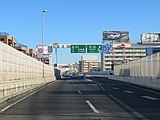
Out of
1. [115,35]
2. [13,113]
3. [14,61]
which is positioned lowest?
[13,113]

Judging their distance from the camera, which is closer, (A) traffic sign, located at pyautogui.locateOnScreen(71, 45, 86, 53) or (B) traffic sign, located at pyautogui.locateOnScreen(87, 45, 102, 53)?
(A) traffic sign, located at pyautogui.locateOnScreen(71, 45, 86, 53)

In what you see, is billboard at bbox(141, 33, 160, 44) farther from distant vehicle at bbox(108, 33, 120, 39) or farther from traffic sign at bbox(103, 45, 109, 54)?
traffic sign at bbox(103, 45, 109, 54)

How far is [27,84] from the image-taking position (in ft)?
115

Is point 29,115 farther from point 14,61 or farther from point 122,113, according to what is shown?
point 14,61

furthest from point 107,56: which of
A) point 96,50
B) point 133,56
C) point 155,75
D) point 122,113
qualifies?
point 122,113

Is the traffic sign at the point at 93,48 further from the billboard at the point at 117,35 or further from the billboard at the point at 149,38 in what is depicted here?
the billboard at the point at 117,35

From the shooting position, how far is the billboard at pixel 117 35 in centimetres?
14200

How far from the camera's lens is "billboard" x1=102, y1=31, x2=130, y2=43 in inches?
5591

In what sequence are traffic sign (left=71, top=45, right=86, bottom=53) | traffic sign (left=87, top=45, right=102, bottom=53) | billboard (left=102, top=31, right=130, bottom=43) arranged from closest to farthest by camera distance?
traffic sign (left=71, top=45, right=86, bottom=53)
traffic sign (left=87, top=45, right=102, bottom=53)
billboard (left=102, top=31, right=130, bottom=43)

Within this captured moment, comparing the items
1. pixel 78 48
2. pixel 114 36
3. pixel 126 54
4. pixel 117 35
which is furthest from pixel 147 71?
pixel 126 54

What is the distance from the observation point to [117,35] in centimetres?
14312

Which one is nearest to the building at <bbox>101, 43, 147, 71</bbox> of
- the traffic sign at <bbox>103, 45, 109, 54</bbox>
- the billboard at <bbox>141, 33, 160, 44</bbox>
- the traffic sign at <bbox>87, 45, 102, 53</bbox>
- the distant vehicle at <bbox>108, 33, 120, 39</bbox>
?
the distant vehicle at <bbox>108, 33, 120, 39</bbox>

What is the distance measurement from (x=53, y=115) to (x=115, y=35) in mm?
129653

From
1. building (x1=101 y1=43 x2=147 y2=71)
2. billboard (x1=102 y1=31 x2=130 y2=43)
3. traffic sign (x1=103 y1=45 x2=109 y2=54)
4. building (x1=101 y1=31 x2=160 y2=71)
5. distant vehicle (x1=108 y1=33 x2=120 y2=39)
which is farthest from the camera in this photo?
distant vehicle (x1=108 y1=33 x2=120 y2=39)
